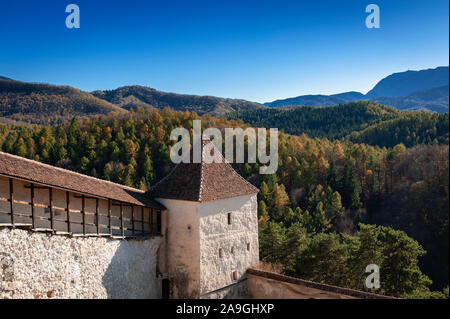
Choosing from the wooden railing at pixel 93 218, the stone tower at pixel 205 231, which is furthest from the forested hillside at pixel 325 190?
the wooden railing at pixel 93 218

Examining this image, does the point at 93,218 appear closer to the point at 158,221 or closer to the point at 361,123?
the point at 158,221

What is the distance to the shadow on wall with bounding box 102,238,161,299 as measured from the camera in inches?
685

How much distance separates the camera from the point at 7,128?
3775 inches

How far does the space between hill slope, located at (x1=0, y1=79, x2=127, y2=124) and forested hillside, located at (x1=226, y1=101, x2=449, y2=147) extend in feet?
189

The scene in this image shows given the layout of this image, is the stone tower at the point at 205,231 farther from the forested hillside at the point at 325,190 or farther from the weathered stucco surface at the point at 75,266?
the forested hillside at the point at 325,190

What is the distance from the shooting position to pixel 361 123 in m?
122

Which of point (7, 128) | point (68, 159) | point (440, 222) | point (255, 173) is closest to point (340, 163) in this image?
point (255, 173)

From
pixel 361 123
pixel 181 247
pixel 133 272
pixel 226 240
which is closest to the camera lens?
pixel 133 272

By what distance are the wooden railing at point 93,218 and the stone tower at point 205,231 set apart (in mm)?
1026

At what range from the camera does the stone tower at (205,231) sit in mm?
19391

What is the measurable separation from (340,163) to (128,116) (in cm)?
5360

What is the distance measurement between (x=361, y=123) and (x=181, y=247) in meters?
113

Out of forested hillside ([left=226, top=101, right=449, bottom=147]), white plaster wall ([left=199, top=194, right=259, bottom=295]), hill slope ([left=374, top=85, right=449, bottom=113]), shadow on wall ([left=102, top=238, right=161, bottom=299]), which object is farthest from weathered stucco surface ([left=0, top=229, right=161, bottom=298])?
hill slope ([left=374, top=85, right=449, bottom=113])

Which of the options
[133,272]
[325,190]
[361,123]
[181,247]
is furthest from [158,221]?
[361,123]
